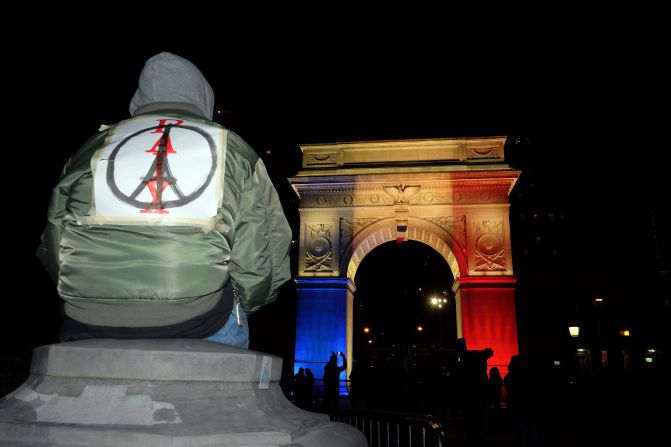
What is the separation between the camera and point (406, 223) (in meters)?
19.7

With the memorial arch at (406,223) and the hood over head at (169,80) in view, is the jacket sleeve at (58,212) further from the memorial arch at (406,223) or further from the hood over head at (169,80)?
the memorial arch at (406,223)

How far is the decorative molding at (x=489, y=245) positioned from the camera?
18781 millimetres

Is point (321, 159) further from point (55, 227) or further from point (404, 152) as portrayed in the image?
point (55, 227)

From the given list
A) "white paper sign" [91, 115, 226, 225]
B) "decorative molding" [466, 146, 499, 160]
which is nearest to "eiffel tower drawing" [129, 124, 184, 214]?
"white paper sign" [91, 115, 226, 225]

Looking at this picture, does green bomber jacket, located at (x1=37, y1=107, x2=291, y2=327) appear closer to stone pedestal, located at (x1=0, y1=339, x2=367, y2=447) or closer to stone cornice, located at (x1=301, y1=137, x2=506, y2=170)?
stone pedestal, located at (x1=0, y1=339, x2=367, y2=447)

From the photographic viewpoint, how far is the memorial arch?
60.4 ft

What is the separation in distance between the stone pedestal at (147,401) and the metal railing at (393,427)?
1913 millimetres

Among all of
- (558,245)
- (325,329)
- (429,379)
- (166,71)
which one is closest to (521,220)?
(558,245)

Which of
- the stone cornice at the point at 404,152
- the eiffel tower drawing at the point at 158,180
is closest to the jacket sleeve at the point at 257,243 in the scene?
the eiffel tower drawing at the point at 158,180

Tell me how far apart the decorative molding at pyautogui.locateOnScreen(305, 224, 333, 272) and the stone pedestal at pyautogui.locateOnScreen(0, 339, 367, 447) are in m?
18.1

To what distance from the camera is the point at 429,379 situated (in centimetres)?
1366

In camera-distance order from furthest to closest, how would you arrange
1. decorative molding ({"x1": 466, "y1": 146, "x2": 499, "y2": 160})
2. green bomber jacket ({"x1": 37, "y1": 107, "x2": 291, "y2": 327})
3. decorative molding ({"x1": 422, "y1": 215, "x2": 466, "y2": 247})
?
decorative molding ({"x1": 466, "y1": 146, "x2": 499, "y2": 160}) → decorative molding ({"x1": 422, "y1": 215, "x2": 466, "y2": 247}) → green bomber jacket ({"x1": 37, "y1": 107, "x2": 291, "y2": 327})

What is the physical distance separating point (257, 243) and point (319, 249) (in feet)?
59.2

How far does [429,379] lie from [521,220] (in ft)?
123
